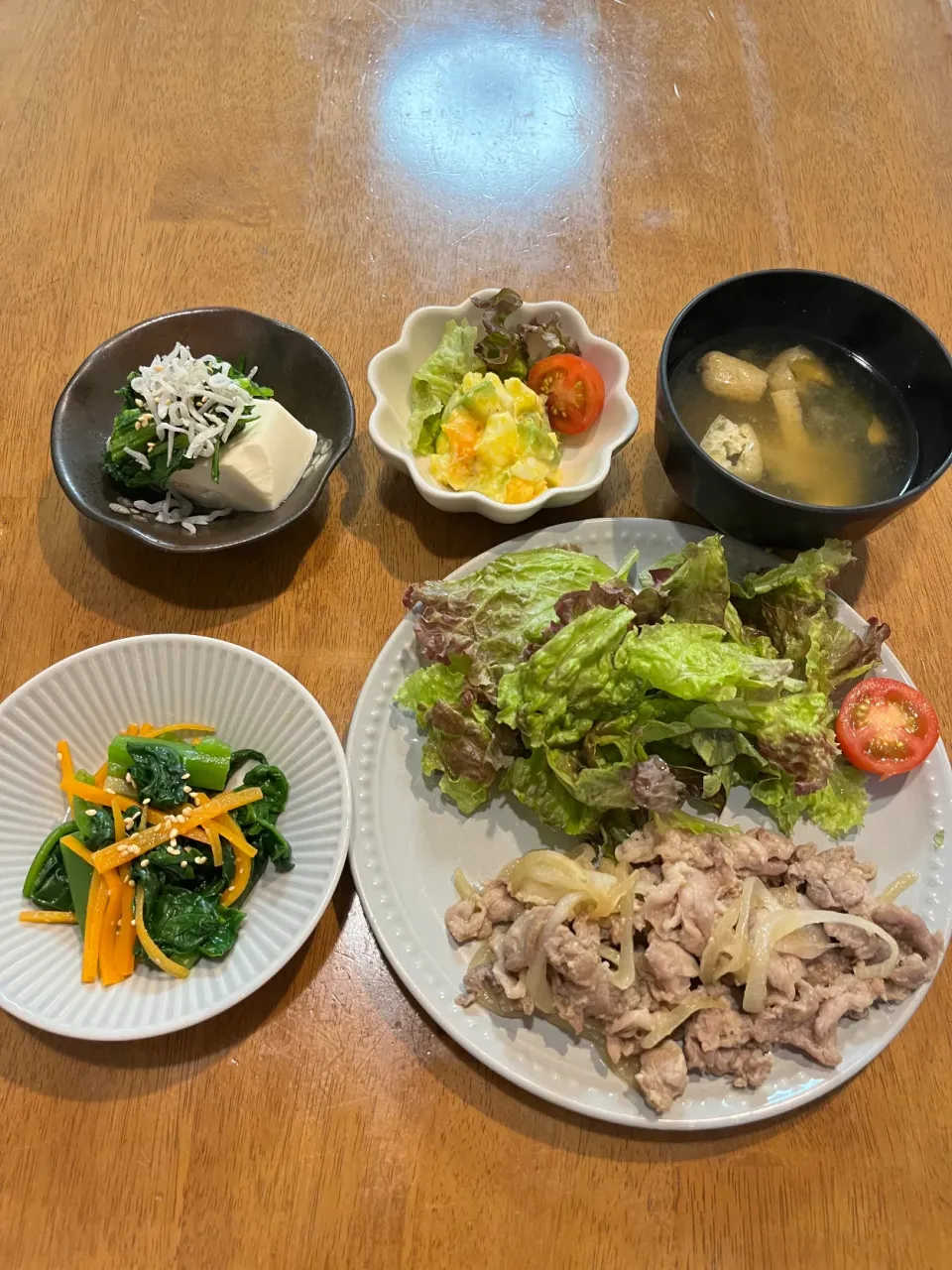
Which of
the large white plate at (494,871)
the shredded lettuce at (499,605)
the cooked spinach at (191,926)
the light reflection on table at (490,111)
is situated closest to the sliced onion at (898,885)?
the large white plate at (494,871)

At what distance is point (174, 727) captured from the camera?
2135 millimetres

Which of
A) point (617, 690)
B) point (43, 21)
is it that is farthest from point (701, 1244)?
point (43, 21)

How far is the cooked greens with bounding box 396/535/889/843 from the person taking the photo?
77.2 inches

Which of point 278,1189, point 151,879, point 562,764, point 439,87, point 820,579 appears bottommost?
point 278,1189

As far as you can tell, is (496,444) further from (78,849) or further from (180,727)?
(78,849)

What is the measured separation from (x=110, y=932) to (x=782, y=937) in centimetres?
153

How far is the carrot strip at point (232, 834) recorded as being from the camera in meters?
1.99

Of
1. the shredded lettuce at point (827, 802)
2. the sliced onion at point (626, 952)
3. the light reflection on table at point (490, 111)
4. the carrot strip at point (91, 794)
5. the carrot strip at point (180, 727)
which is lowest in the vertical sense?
the carrot strip at point (91, 794)

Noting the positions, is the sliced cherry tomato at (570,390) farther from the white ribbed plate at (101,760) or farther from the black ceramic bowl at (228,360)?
Answer: the white ribbed plate at (101,760)

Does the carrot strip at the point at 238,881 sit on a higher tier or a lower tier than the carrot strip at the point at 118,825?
lower

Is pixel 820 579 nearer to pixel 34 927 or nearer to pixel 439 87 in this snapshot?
pixel 34 927

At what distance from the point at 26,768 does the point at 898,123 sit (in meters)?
3.94

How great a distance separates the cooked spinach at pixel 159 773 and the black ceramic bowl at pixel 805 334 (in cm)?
151

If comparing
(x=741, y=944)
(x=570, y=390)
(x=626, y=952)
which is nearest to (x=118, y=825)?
(x=626, y=952)
